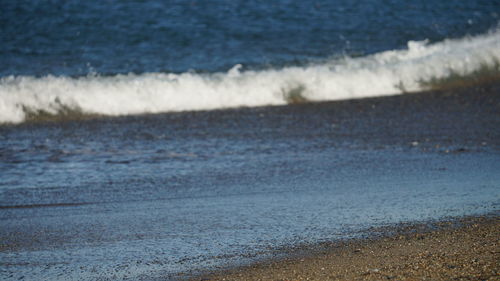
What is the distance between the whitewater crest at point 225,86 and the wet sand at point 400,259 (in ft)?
15.6

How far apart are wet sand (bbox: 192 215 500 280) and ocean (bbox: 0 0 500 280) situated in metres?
0.16

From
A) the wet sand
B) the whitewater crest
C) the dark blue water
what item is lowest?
the wet sand

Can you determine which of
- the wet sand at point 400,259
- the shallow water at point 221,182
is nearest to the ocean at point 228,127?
the shallow water at point 221,182

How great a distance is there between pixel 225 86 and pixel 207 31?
2.59 metres

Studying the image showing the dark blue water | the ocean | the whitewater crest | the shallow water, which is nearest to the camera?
the shallow water

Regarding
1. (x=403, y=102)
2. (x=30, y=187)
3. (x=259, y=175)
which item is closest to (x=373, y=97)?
(x=403, y=102)

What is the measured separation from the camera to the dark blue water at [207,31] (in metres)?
9.70

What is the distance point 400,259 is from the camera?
3.17 m

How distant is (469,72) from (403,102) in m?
1.77

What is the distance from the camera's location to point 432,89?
8.92 m

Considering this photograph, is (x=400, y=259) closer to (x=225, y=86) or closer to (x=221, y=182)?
(x=221, y=182)

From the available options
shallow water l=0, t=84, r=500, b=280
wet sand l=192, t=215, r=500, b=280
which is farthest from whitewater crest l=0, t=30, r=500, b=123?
wet sand l=192, t=215, r=500, b=280

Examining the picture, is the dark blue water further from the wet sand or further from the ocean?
the wet sand

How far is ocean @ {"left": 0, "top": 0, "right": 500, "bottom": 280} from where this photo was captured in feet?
12.3
